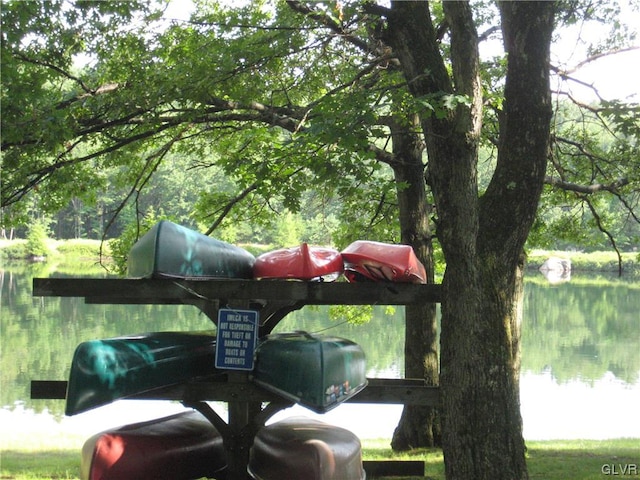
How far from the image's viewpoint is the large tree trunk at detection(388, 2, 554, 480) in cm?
521

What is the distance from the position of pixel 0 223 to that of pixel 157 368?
4.28 metres

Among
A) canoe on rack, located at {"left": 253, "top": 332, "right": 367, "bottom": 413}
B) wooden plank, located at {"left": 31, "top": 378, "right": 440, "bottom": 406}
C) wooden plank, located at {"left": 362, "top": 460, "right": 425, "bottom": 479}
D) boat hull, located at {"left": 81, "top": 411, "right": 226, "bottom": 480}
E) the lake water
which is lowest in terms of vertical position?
the lake water

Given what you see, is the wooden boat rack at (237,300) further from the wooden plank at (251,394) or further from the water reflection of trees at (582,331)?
the water reflection of trees at (582,331)

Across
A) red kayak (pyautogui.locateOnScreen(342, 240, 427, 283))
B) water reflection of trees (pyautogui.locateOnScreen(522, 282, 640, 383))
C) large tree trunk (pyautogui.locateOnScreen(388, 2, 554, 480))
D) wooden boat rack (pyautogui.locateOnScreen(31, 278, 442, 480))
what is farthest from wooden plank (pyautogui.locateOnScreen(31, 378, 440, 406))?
water reflection of trees (pyautogui.locateOnScreen(522, 282, 640, 383))

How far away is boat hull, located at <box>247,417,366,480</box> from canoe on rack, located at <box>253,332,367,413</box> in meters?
0.40

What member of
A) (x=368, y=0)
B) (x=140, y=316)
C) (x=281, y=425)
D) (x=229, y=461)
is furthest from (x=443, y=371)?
(x=140, y=316)

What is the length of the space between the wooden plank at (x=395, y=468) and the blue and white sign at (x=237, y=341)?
6.08 feet

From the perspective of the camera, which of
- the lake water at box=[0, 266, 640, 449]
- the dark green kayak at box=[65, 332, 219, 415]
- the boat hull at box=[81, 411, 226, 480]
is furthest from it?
the lake water at box=[0, 266, 640, 449]

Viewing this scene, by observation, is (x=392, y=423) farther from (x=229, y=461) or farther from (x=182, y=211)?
(x=182, y=211)

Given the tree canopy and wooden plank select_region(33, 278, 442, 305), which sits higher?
the tree canopy

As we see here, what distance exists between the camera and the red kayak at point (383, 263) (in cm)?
525

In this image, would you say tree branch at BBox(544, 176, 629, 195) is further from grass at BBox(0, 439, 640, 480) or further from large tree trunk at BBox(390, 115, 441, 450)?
grass at BBox(0, 439, 640, 480)

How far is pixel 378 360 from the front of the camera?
18766 mm

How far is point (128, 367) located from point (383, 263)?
6.42 feet
